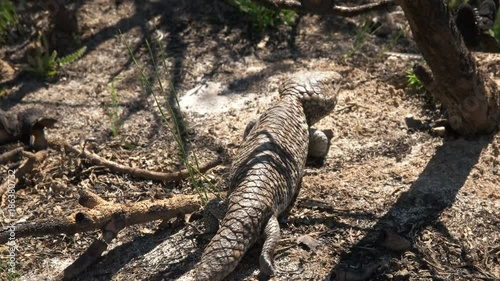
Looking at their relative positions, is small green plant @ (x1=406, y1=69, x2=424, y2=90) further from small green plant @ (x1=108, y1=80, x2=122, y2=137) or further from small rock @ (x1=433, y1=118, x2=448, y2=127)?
small green plant @ (x1=108, y1=80, x2=122, y2=137)

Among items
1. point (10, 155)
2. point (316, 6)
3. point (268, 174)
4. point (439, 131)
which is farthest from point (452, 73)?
point (10, 155)

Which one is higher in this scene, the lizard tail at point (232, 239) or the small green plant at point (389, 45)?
the small green plant at point (389, 45)

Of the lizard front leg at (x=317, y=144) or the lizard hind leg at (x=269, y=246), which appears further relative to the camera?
the lizard front leg at (x=317, y=144)

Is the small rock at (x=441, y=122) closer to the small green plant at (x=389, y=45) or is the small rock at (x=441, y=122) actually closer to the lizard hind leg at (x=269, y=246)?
the small green plant at (x=389, y=45)

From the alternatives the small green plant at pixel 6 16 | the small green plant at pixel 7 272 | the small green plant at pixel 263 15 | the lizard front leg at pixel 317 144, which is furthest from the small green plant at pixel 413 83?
the small green plant at pixel 6 16

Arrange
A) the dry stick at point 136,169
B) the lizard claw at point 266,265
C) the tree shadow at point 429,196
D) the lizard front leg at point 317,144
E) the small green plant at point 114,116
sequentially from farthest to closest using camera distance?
the small green plant at point 114,116 → the lizard front leg at point 317,144 → the dry stick at point 136,169 → the tree shadow at point 429,196 → the lizard claw at point 266,265

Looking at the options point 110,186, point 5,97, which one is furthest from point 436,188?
point 5,97

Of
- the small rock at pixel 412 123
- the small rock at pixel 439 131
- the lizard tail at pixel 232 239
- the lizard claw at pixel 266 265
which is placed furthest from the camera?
the small rock at pixel 412 123
